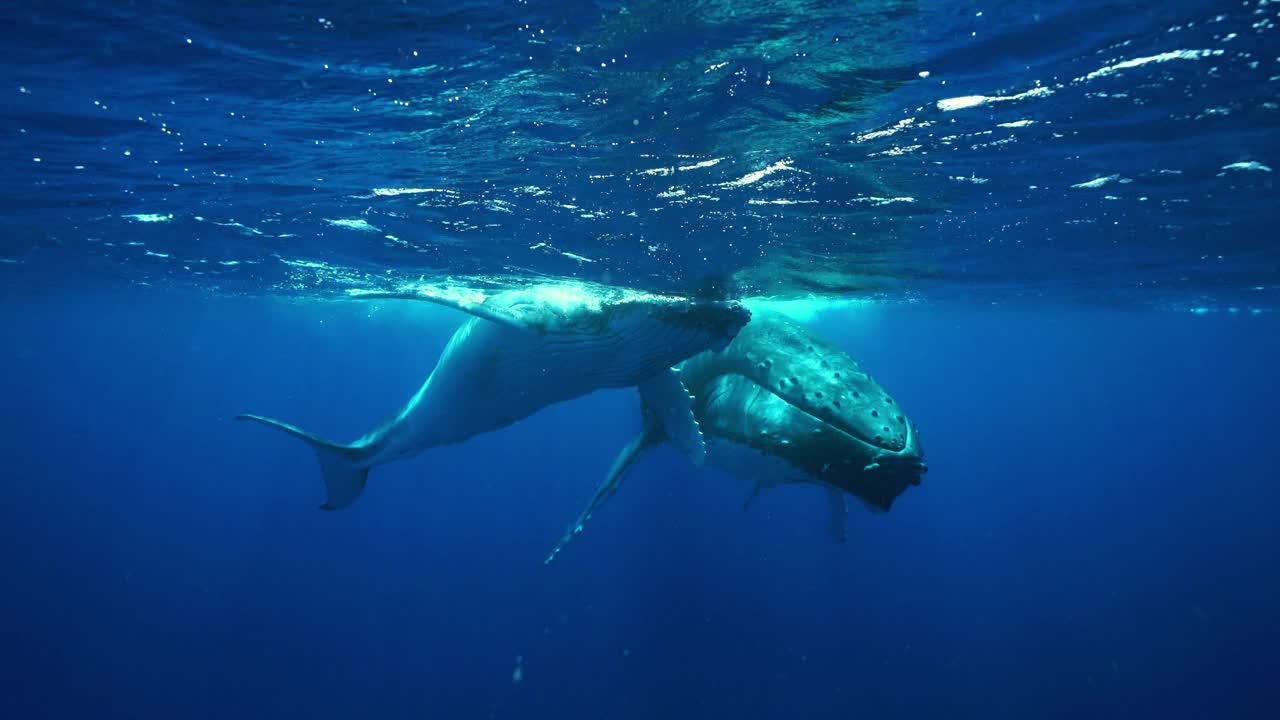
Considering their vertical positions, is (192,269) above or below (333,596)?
above

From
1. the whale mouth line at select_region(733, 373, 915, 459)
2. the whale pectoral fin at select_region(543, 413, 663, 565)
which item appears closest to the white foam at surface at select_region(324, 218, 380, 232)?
the whale pectoral fin at select_region(543, 413, 663, 565)

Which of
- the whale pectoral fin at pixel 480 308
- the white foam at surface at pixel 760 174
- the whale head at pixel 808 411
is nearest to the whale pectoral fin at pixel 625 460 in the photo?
the whale head at pixel 808 411

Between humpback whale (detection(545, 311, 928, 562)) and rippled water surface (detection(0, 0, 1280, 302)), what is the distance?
318cm

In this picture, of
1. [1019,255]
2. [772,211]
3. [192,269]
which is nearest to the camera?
[772,211]

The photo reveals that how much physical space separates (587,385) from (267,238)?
1486cm

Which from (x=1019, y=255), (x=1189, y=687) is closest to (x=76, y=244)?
(x=1019, y=255)

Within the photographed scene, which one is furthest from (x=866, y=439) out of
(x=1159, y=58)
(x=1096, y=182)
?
(x=1096, y=182)

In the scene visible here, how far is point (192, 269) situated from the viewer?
84.2 ft

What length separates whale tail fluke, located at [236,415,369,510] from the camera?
7.41 meters

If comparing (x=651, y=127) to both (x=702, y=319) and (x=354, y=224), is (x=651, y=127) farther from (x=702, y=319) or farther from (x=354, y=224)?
(x=354, y=224)

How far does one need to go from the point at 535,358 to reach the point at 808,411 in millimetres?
3106

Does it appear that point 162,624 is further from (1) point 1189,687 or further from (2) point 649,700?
(1) point 1189,687

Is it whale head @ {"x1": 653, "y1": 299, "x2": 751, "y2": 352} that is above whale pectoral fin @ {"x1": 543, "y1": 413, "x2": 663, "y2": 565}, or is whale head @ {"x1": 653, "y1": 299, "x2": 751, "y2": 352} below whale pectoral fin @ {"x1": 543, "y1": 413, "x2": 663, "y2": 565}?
above

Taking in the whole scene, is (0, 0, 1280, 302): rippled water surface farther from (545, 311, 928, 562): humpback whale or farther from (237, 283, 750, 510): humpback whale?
(545, 311, 928, 562): humpback whale
